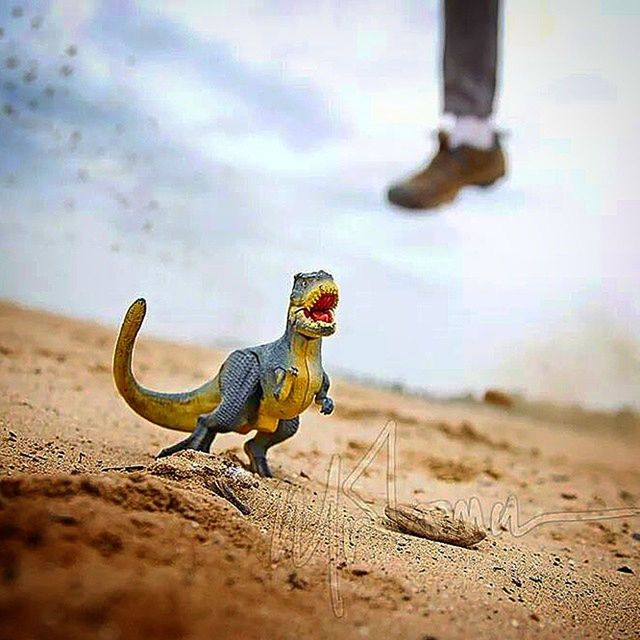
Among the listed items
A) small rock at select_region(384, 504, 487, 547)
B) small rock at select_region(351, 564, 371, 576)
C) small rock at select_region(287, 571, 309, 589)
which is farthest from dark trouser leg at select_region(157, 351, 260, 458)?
small rock at select_region(287, 571, 309, 589)

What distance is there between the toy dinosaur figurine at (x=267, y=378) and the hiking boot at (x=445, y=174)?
163 centimetres

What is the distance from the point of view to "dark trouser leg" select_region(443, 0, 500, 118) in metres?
3.69

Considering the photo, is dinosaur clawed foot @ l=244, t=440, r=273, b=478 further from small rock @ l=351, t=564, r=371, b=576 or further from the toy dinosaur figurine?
small rock @ l=351, t=564, r=371, b=576

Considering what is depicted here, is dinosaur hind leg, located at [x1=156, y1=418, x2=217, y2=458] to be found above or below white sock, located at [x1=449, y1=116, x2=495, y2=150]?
below

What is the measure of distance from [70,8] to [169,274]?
1.85 m

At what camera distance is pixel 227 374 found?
2.39 metres

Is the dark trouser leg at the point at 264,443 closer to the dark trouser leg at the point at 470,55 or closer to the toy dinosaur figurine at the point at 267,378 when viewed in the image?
the toy dinosaur figurine at the point at 267,378

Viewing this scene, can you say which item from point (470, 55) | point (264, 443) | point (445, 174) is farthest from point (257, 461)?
point (470, 55)

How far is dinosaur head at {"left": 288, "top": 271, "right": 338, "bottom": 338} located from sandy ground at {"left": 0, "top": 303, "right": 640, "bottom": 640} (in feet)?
1.56

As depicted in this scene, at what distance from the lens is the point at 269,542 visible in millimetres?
1602

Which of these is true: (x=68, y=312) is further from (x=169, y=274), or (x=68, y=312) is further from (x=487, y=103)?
(x=487, y=103)

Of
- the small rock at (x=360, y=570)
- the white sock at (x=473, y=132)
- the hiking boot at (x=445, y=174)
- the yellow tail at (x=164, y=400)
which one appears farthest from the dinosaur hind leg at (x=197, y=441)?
the white sock at (x=473, y=132)

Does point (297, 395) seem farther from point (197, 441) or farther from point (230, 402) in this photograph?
point (197, 441)

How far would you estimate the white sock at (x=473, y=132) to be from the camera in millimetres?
3721
